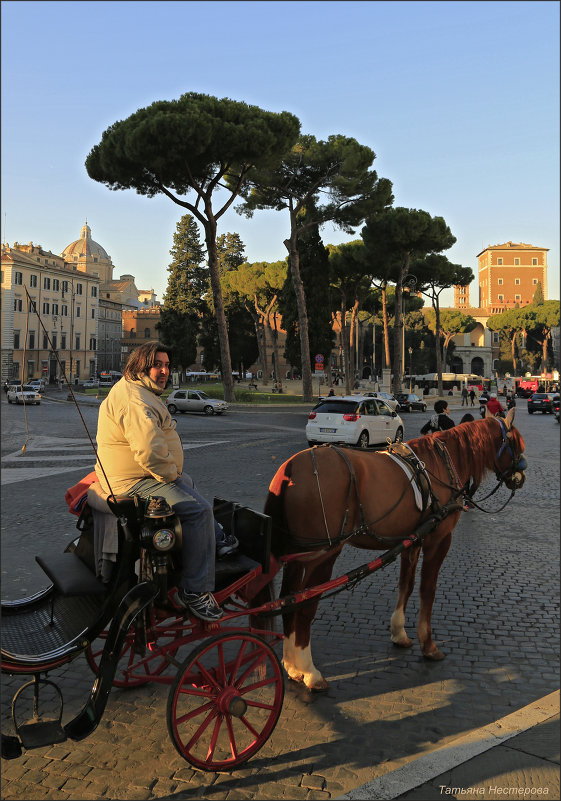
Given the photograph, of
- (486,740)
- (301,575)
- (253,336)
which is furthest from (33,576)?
(253,336)

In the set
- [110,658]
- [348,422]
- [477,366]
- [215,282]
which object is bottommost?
[110,658]

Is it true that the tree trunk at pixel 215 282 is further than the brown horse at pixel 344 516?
Yes

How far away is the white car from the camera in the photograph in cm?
1783

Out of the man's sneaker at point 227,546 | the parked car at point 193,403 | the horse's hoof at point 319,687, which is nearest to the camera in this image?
the man's sneaker at point 227,546

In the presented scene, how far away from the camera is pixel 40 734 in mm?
3041

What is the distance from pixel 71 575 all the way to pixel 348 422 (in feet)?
48.2

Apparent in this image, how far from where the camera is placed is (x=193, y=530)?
3445mm

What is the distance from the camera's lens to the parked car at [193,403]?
107ft

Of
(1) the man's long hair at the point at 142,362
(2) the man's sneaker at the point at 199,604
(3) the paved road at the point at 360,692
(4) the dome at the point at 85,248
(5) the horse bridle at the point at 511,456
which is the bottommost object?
(3) the paved road at the point at 360,692

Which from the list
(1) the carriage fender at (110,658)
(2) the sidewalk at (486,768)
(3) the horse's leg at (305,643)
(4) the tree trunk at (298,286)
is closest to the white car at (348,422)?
(3) the horse's leg at (305,643)

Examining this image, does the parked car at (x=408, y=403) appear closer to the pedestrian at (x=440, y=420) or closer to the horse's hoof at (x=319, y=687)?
the pedestrian at (x=440, y=420)

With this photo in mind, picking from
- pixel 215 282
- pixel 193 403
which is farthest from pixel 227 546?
pixel 215 282

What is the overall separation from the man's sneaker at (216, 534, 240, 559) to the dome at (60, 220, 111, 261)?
110 m

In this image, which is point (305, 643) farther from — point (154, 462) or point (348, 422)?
point (348, 422)
